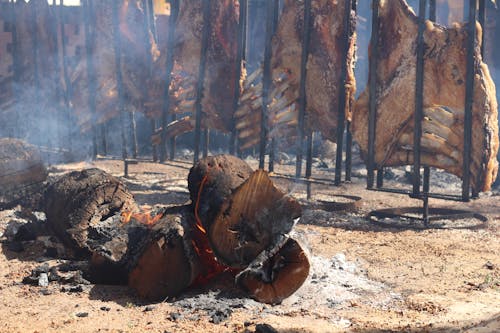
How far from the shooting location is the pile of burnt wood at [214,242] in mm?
5242

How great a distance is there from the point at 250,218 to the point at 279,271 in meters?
0.57

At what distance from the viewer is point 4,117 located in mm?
16156

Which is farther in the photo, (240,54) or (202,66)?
(202,66)

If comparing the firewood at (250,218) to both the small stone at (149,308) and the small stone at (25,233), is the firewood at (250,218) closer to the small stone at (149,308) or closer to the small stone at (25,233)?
the small stone at (149,308)

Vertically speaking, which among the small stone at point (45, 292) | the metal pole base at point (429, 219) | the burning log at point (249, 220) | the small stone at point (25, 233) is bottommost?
the metal pole base at point (429, 219)

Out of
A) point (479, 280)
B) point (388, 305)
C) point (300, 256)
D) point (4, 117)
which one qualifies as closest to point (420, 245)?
point (479, 280)

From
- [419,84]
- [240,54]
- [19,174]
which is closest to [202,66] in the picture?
[240,54]

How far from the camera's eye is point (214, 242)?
5.50m

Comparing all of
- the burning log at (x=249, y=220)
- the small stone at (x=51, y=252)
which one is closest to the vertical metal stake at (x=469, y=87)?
the burning log at (x=249, y=220)

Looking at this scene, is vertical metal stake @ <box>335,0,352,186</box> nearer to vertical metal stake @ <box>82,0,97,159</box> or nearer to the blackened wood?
the blackened wood

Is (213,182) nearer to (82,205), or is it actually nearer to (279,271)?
(279,271)

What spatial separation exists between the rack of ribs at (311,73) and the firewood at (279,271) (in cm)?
464

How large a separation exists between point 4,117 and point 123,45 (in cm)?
559

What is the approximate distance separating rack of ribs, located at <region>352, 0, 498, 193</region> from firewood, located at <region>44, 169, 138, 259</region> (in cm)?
417
